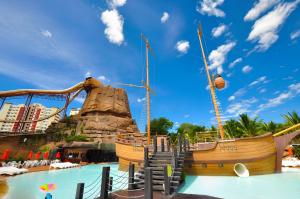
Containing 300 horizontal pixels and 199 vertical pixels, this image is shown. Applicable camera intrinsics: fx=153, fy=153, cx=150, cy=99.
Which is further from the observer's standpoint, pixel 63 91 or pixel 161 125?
pixel 161 125

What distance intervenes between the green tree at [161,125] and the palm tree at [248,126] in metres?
21.3

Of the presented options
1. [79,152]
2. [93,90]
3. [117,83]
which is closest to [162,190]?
[117,83]

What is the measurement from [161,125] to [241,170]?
111ft

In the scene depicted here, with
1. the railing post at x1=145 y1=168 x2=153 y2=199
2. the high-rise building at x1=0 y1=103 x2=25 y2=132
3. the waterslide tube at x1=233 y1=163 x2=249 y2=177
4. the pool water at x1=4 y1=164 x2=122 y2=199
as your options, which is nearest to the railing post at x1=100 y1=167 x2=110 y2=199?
the railing post at x1=145 y1=168 x2=153 y2=199

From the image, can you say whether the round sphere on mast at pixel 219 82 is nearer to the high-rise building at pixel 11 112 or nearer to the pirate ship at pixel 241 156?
the pirate ship at pixel 241 156

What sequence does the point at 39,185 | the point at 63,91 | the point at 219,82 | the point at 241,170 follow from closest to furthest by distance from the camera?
1. the point at 39,185
2. the point at 241,170
3. the point at 219,82
4. the point at 63,91

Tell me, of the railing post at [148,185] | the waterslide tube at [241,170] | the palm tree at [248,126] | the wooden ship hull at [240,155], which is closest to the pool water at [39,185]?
the railing post at [148,185]

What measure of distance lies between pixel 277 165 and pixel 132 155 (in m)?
10.8

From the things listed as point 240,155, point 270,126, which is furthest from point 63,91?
point 270,126

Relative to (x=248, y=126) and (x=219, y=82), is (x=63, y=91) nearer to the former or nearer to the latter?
(x=219, y=82)

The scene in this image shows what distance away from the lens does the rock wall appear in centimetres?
2998

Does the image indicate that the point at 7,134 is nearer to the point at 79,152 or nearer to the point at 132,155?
the point at 79,152

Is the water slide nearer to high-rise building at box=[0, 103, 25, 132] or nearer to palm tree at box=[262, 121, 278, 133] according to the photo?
palm tree at box=[262, 121, 278, 133]

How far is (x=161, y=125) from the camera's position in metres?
44.2
